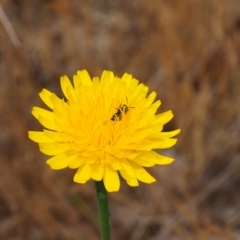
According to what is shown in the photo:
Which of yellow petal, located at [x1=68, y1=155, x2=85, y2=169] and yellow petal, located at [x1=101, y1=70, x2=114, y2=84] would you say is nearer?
yellow petal, located at [x1=68, y1=155, x2=85, y2=169]

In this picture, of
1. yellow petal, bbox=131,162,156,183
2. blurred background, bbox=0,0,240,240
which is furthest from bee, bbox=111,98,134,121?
blurred background, bbox=0,0,240,240

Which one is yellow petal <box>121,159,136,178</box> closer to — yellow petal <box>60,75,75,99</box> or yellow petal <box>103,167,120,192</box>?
yellow petal <box>103,167,120,192</box>

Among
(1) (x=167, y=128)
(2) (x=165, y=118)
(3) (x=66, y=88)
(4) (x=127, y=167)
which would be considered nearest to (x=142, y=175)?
(4) (x=127, y=167)

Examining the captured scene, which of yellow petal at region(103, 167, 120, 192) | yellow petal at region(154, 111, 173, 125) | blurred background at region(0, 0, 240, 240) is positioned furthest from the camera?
blurred background at region(0, 0, 240, 240)

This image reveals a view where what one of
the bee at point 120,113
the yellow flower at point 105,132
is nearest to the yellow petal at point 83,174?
A: the yellow flower at point 105,132

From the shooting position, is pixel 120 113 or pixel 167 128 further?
pixel 167 128

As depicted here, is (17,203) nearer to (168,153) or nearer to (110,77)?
(168,153)

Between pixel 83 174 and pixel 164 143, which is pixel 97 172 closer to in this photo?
pixel 83 174

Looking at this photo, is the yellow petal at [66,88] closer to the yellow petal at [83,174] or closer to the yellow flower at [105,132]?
the yellow flower at [105,132]
